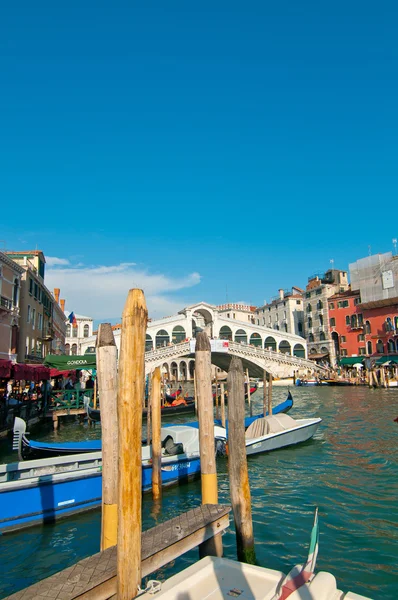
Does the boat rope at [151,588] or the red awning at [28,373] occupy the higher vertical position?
the red awning at [28,373]

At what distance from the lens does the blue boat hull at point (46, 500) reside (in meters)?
5.80

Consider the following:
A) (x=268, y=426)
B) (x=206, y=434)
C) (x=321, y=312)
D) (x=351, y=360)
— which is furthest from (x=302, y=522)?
(x=321, y=312)

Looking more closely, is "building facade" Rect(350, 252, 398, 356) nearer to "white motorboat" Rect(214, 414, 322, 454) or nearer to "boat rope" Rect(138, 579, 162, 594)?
"white motorboat" Rect(214, 414, 322, 454)

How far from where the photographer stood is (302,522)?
584 centimetres


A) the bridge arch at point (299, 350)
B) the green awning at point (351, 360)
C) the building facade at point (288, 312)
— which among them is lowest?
the green awning at point (351, 360)

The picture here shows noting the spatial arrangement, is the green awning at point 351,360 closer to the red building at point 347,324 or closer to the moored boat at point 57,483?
the red building at point 347,324

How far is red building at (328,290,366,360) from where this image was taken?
1489 inches

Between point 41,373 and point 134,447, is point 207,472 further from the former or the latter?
point 41,373

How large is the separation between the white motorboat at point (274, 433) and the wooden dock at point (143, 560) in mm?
5560

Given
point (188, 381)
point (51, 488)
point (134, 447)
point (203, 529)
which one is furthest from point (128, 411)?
point (188, 381)

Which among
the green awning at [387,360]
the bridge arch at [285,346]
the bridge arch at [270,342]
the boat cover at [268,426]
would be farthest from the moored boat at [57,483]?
the bridge arch at [270,342]

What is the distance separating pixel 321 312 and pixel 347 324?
3693 mm

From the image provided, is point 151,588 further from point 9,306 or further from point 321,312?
point 321,312

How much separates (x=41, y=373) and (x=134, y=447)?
1268cm
